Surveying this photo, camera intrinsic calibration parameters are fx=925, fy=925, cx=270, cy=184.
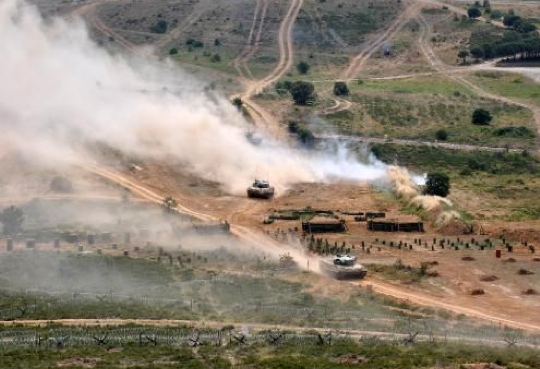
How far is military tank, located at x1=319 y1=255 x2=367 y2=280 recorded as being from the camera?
53.9 meters

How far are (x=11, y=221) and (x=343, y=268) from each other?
23.4 m

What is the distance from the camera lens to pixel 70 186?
244ft

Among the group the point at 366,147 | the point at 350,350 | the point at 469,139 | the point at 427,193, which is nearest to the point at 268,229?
the point at 427,193

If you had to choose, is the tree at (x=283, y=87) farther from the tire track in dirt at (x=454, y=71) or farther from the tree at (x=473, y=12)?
the tree at (x=473, y=12)

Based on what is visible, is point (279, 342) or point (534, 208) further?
point (534, 208)

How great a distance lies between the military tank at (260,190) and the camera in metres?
75.5

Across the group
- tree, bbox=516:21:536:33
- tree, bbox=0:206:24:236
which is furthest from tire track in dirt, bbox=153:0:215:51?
tree, bbox=0:206:24:236

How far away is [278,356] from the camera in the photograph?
3931cm

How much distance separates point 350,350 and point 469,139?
219 ft

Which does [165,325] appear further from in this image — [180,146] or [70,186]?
[180,146]

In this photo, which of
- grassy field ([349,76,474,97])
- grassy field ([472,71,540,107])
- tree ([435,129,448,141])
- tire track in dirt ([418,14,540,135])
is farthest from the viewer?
grassy field ([349,76,474,97])

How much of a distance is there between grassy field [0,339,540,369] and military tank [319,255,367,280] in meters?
12.6

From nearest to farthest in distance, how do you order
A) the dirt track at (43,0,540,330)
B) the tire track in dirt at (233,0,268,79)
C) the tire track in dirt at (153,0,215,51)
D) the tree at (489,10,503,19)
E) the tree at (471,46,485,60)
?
1. the dirt track at (43,0,540,330)
2. the tire track in dirt at (233,0,268,79)
3. the tree at (471,46,485,60)
4. the tire track in dirt at (153,0,215,51)
5. the tree at (489,10,503,19)

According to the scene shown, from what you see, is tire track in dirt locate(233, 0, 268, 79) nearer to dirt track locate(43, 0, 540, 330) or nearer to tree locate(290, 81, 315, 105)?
dirt track locate(43, 0, 540, 330)
